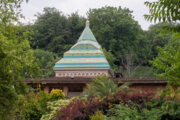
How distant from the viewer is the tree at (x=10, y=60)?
6605mm

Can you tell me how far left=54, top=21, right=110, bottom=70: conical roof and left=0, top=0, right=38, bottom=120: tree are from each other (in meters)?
16.7

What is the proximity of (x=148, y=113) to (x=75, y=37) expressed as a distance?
143 ft

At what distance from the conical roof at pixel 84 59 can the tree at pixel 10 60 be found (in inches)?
657

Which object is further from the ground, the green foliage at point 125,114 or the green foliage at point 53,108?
the green foliage at point 125,114

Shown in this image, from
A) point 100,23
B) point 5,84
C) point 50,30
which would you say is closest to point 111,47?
point 100,23

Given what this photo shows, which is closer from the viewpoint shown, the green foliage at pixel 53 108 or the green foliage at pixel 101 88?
the green foliage at pixel 53 108

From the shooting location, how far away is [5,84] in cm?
725

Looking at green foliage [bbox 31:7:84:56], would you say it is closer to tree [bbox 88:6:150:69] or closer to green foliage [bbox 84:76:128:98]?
tree [bbox 88:6:150:69]

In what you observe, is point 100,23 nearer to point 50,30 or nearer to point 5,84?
point 50,30

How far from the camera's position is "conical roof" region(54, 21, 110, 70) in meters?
25.1

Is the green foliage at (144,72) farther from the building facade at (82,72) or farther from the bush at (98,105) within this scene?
the bush at (98,105)

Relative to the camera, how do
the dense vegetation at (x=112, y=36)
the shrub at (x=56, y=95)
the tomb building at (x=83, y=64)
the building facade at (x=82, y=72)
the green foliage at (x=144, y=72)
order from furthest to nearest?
the dense vegetation at (x=112, y=36), the green foliage at (x=144, y=72), the tomb building at (x=83, y=64), the building facade at (x=82, y=72), the shrub at (x=56, y=95)

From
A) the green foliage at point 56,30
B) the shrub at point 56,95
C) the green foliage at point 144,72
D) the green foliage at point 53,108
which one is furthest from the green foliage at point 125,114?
the green foliage at point 56,30

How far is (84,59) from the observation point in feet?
85.6
